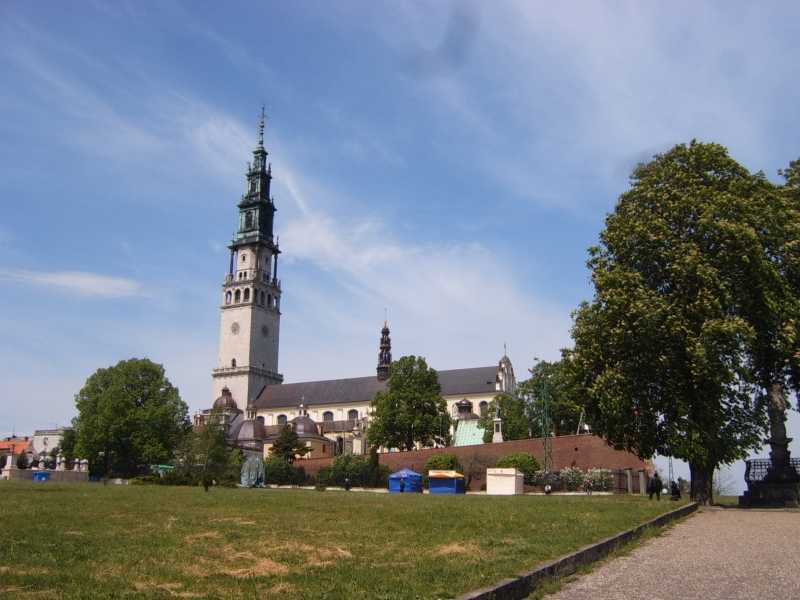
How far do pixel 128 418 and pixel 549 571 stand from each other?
203 ft

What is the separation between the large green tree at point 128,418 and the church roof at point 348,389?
3762 centimetres

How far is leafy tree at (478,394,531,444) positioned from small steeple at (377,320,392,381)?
3386cm

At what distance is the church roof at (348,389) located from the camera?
102000mm

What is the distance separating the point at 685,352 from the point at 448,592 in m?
20.5

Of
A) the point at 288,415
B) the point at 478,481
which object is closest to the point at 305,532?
the point at 478,481

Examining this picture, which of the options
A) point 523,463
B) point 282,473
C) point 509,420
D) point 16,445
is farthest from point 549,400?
point 16,445

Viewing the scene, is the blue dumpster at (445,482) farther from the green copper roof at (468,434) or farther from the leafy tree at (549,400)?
the green copper roof at (468,434)

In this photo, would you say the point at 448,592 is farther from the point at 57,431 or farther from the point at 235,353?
the point at 57,431

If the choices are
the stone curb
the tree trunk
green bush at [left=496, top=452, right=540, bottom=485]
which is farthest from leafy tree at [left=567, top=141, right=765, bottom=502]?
green bush at [left=496, top=452, right=540, bottom=485]

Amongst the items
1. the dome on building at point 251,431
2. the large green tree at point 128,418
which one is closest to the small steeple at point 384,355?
the dome on building at point 251,431

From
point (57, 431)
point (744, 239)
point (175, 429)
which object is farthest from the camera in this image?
point (57, 431)

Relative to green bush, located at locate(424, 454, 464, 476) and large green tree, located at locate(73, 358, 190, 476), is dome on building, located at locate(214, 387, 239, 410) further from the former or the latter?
green bush, located at locate(424, 454, 464, 476)

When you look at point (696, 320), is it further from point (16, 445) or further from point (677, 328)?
point (16, 445)

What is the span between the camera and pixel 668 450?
86.3ft
